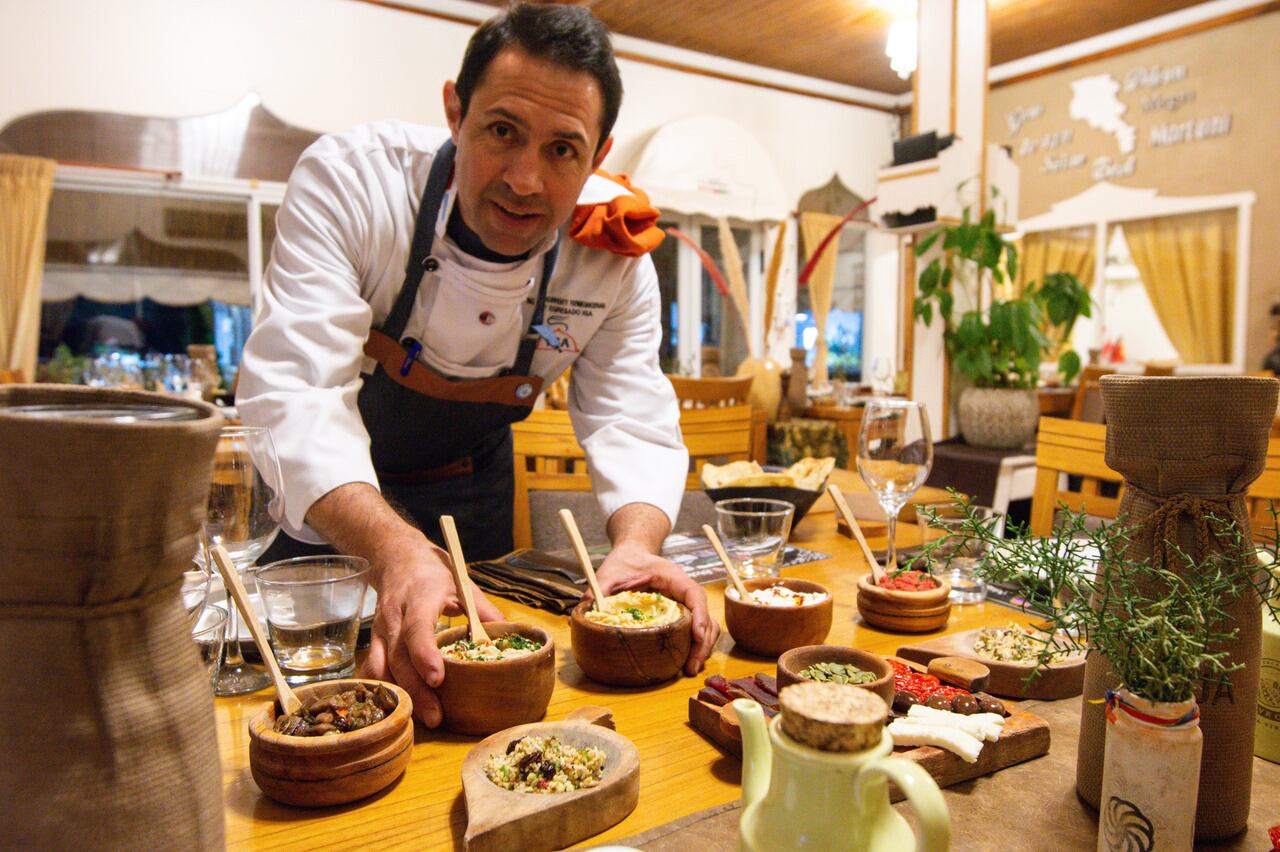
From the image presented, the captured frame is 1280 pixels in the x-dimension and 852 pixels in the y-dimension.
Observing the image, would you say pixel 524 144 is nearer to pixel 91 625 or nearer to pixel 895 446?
Answer: pixel 895 446

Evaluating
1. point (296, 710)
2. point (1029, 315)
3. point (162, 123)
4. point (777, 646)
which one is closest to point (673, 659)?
point (777, 646)

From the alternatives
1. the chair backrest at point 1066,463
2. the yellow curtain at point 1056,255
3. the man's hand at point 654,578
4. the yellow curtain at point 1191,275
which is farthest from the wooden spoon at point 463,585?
the yellow curtain at point 1191,275

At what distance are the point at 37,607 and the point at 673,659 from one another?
2.25 ft

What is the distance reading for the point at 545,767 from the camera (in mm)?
701

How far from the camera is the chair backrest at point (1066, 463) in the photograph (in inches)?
72.8

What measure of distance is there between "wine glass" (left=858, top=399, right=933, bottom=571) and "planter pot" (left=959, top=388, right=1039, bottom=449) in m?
2.58

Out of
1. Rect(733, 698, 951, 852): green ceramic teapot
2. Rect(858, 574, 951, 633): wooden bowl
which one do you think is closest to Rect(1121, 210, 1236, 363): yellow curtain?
Rect(858, 574, 951, 633): wooden bowl

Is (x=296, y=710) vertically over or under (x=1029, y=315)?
under

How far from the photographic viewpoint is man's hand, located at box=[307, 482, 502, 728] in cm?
84

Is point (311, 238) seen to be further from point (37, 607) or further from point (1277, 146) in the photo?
point (1277, 146)

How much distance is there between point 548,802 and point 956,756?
355mm

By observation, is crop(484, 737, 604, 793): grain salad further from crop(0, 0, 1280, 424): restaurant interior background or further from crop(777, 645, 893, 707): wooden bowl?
crop(0, 0, 1280, 424): restaurant interior background

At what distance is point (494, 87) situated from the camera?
54.0 inches

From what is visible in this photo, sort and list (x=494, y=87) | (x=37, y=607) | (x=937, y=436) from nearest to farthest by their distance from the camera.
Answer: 1. (x=37, y=607)
2. (x=494, y=87)
3. (x=937, y=436)
